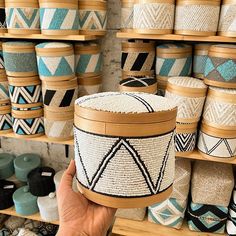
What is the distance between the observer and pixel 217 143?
102cm

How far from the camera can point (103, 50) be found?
1332mm

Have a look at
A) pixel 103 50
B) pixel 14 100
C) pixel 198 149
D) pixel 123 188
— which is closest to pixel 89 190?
pixel 123 188

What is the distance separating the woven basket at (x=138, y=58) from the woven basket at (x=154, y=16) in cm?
12

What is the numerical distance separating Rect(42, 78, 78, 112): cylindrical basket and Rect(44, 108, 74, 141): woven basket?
0.09ft

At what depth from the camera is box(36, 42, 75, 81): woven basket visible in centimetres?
103

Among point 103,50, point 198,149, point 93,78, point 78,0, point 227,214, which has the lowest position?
point 227,214

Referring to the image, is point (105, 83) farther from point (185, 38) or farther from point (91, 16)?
point (185, 38)

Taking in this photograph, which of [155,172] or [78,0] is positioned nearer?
[155,172]

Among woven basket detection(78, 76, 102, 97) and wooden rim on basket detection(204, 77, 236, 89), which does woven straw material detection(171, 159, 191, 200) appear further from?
woven basket detection(78, 76, 102, 97)

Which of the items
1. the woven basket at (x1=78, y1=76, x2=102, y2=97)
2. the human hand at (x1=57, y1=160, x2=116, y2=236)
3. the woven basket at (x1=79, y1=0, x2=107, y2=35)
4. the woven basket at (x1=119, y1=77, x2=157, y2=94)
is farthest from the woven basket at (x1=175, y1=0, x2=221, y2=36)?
the human hand at (x1=57, y1=160, x2=116, y2=236)

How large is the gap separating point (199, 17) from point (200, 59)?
0.21 m

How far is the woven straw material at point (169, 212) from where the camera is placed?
120cm

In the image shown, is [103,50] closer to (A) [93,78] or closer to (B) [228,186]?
(A) [93,78]

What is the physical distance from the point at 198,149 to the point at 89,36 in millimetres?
668
